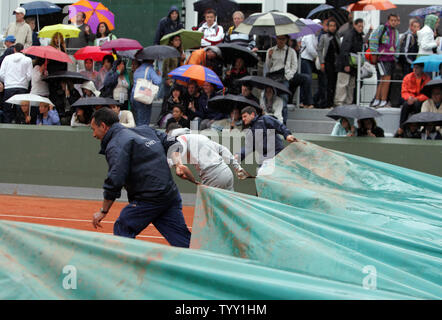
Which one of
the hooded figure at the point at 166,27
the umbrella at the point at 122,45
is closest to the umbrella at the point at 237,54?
the umbrella at the point at 122,45

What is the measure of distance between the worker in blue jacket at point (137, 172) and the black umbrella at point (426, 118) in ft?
19.4

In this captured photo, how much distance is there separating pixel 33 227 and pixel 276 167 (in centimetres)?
479

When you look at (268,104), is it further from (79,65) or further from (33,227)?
(33,227)

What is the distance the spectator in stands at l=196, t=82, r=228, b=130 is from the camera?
43.0ft

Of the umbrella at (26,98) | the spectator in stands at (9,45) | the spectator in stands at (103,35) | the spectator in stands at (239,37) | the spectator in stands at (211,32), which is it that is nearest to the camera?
the umbrella at (26,98)

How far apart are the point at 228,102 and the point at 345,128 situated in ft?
6.99

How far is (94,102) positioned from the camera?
1273cm

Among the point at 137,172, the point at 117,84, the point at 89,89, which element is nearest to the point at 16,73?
the point at 89,89

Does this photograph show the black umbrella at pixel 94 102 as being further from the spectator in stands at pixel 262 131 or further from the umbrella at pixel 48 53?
Answer: the spectator in stands at pixel 262 131

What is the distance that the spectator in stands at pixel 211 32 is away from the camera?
48.2 feet

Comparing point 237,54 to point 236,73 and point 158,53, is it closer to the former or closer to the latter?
point 236,73

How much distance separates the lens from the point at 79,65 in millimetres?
16078

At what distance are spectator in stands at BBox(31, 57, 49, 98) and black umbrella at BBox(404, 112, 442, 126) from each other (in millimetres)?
6912
